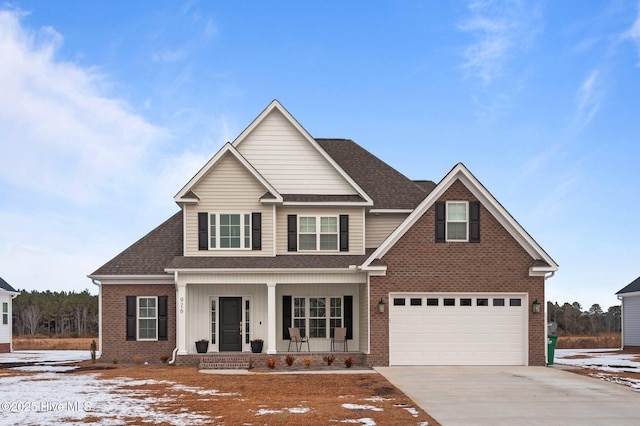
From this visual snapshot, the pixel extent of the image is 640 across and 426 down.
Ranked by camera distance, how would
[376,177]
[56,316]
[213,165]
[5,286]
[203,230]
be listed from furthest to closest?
[56,316] → [5,286] → [376,177] → [203,230] → [213,165]

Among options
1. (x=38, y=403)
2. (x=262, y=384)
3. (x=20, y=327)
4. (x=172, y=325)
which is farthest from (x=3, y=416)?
(x=20, y=327)

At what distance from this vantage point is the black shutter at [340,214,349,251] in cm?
2631

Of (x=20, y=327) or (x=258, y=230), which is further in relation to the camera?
(x=20, y=327)

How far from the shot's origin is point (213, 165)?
25.5 m

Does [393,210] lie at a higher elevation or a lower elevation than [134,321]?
higher

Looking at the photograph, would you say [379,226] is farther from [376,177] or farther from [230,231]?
[230,231]

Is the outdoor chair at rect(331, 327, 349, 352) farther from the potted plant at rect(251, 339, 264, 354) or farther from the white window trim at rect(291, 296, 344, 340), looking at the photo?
the potted plant at rect(251, 339, 264, 354)

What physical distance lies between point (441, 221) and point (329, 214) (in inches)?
180

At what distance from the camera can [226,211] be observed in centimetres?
2559

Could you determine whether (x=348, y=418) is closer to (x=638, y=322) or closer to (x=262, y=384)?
(x=262, y=384)

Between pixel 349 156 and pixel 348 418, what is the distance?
17967mm

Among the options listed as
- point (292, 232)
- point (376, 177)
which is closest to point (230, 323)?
point (292, 232)

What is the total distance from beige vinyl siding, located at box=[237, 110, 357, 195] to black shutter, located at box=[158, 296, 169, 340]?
5.91m

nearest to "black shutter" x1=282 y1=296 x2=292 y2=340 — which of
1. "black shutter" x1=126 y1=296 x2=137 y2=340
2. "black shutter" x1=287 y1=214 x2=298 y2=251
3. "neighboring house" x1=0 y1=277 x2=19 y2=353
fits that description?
"black shutter" x1=287 y1=214 x2=298 y2=251
